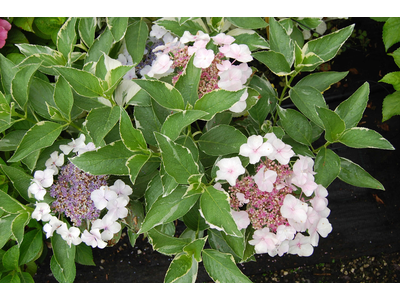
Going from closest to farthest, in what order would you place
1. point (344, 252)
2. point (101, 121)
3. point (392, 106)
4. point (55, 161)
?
point (101, 121) < point (55, 161) < point (392, 106) < point (344, 252)

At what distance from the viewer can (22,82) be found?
884 mm

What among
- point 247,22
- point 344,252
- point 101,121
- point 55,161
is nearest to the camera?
point 101,121

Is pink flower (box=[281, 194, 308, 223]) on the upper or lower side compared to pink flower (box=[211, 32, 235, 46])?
lower

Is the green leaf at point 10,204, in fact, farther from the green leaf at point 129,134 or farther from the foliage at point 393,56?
the foliage at point 393,56

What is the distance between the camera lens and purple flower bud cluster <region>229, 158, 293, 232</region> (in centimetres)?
81

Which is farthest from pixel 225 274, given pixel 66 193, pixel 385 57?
pixel 385 57

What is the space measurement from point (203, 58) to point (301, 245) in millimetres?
541

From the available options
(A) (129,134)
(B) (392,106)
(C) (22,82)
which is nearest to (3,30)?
(C) (22,82)

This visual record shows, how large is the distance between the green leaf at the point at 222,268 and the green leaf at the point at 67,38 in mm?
700

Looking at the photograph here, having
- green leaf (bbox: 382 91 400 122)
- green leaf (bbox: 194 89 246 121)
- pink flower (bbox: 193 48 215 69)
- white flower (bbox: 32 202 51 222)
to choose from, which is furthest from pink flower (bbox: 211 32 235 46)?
green leaf (bbox: 382 91 400 122)

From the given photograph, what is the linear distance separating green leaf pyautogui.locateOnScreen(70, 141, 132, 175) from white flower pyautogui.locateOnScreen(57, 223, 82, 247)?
217 mm

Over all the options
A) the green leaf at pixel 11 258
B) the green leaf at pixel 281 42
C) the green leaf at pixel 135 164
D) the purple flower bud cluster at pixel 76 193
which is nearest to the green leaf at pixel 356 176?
the green leaf at pixel 281 42

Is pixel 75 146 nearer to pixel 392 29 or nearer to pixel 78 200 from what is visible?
pixel 78 200

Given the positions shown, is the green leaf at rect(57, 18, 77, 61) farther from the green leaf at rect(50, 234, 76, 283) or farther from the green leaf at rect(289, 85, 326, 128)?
the green leaf at rect(289, 85, 326, 128)
